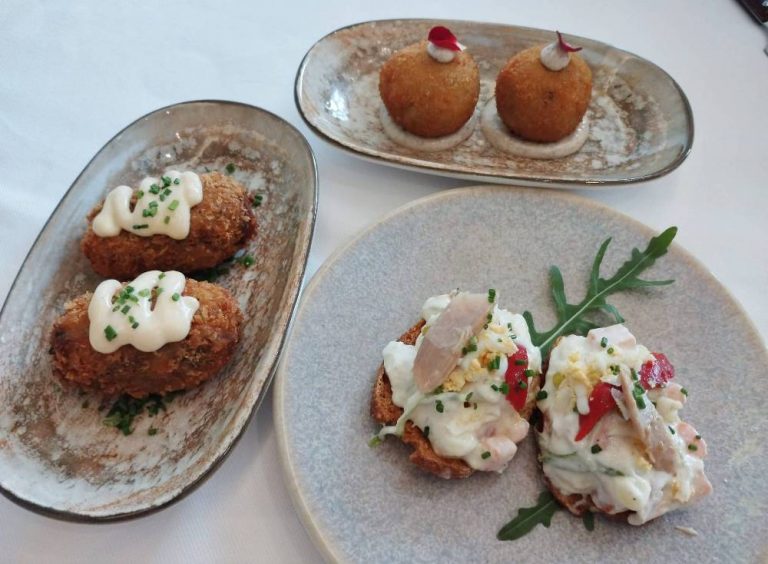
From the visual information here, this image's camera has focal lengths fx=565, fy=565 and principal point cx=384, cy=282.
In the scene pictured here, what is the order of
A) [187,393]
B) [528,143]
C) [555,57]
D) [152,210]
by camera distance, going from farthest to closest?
[528,143] → [555,57] → [152,210] → [187,393]

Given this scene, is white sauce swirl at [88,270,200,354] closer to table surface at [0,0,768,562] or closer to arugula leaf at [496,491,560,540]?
table surface at [0,0,768,562]

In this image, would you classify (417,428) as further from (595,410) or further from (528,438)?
(595,410)

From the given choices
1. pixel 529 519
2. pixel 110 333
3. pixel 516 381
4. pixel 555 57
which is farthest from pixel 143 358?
pixel 555 57

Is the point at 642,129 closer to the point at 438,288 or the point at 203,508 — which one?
the point at 438,288

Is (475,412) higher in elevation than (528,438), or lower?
higher

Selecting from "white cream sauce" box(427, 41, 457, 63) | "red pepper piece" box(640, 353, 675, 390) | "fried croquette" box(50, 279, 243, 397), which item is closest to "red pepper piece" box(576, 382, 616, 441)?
"red pepper piece" box(640, 353, 675, 390)

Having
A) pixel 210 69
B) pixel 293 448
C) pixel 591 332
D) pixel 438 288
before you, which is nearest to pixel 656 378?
pixel 591 332
